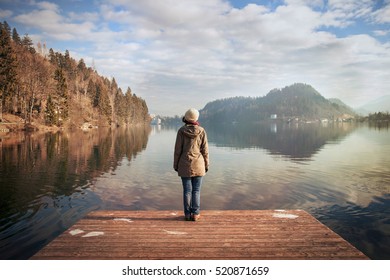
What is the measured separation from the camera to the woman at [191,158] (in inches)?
320

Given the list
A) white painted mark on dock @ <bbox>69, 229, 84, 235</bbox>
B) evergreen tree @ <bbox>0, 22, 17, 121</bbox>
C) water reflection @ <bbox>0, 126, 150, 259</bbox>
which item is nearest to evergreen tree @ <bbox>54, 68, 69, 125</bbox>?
evergreen tree @ <bbox>0, 22, 17, 121</bbox>

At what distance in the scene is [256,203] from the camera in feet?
45.1

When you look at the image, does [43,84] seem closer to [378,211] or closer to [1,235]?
[1,235]

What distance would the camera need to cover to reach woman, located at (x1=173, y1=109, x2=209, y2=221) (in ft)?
26.7

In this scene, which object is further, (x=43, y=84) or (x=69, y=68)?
(x=69, y=68)

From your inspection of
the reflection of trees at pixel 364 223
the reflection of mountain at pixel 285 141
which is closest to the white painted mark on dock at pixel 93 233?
the reflection of trees at pixel 364 223

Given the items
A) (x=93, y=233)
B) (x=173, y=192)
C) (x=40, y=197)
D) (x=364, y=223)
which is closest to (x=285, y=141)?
(x=173, y=192)

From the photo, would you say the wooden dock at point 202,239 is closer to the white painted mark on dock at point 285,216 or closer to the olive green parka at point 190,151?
the white painted mark on dock at point 285,216

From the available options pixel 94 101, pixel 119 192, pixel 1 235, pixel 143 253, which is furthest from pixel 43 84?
pixel 143 253

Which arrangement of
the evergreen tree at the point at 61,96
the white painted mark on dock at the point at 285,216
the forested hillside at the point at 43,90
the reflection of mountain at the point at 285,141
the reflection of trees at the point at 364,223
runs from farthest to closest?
the evergreen tree at the point at 61,96
the forested hillside at the point at 43,90
the reflection of mountain at the point at 285,141
the reflection of trees at the point at 364,223
the white painted mark on dock at the point at 285,216

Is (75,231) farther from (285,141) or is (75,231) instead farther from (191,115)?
(285,141)

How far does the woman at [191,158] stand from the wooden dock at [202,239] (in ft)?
1.73
